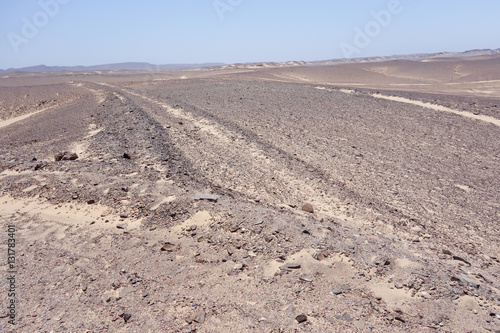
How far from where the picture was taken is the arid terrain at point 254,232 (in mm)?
3664

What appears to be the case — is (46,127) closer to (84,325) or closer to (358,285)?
(84,325)

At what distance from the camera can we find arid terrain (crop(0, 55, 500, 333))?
3.66m

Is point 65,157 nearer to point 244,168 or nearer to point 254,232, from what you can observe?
point 244,168

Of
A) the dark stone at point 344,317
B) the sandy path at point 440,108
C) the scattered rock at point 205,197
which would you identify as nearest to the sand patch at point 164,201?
the scattered rock at point 205,197

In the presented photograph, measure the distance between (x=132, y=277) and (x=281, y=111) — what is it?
1204 centimetres

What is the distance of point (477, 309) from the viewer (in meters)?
3.66

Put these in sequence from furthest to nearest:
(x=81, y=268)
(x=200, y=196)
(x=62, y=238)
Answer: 1. (x=200, y=196)
2. (x=62, y=238)
3. (x=81, y=268)

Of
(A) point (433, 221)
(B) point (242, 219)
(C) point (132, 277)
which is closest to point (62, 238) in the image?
(C) point (132, 277)

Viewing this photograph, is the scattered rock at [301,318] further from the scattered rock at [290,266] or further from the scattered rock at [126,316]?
the scattered rock at [126,316]

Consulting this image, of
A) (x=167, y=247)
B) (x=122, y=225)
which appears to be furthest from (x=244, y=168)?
(x=167, y=247)

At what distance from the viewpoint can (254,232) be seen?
496cm

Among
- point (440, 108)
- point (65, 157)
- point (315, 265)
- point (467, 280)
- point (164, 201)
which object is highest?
point (440, 108)

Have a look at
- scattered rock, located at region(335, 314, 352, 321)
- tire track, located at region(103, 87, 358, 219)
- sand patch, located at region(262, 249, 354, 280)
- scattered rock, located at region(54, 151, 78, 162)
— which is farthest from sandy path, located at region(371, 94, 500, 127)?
scattered rock, located at region(54, 151, 78, 162)

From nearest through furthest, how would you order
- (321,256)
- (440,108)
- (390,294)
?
1. (390,294)
2. (321,256)
3. (440,108)
